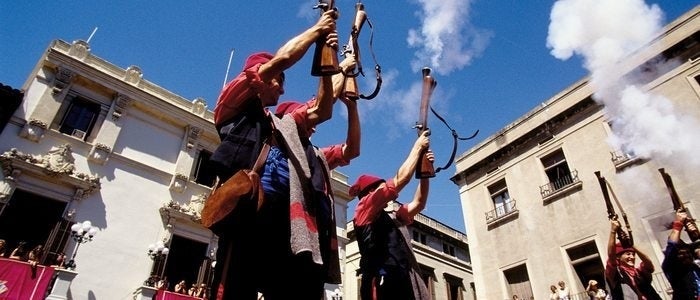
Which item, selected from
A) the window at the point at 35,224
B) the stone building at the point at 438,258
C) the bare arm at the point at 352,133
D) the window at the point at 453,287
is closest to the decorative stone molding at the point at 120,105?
the window at the point at 35,224

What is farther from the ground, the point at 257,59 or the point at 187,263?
the point at 187,263

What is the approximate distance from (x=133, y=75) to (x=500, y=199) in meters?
15.2

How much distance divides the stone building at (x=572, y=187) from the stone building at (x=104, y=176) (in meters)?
6.76

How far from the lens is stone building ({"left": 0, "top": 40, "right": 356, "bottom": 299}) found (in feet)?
33.6

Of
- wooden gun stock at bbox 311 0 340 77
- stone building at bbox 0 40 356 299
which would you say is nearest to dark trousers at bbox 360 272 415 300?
wooden gun stock at bbox 311 0 340 77

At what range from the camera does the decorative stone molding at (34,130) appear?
10.7 meters

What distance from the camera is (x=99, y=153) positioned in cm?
1174

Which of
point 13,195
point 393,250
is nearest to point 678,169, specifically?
point 393,250

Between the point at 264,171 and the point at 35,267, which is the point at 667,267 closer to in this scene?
the point at 264,171

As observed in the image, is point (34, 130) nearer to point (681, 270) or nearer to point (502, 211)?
point (681, 270)

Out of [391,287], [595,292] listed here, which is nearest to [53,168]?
[391,287]

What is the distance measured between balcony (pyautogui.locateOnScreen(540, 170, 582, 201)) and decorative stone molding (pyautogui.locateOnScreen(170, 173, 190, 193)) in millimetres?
12731

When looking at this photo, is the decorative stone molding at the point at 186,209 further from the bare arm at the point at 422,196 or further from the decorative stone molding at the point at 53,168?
the bare arm at the point at 422,196

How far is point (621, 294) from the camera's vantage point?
210 inches
